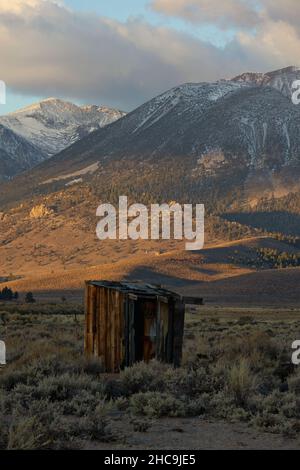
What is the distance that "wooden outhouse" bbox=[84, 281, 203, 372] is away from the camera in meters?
16.5

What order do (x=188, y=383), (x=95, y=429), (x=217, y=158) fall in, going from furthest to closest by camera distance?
(x=217, y=158) < (x=188, y=383) < (x=95, y=429)

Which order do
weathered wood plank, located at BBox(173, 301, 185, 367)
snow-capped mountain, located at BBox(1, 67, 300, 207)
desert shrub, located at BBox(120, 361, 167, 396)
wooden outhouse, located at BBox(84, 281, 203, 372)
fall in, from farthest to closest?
1. snow-capped mountain, located at BBox(1, 67, 300, 207)
2. weathered wood plank, located at BBox(173, 301, 185, 367)
3. wooden outhouse, located at BBox(84, 281, 203, 372)
4. desert shrub, located at BBox(120, 361, 167, 396)

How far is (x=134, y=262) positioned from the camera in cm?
10431

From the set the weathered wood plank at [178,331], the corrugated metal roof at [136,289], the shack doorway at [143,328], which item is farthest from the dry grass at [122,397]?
the corrugated metal roof at [136,289]

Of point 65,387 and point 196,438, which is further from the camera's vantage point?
point 65,387

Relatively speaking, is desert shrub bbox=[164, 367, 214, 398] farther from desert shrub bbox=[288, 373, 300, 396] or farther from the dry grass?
desert shrub bbox=[288, 373, 300, 396]

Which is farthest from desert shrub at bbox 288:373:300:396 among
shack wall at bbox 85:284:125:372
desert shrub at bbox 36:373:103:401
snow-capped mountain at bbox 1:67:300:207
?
snow-capped mountain at bbox 1:67:300:207

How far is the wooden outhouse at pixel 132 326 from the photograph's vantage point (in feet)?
54.0

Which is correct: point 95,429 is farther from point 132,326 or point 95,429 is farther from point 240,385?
point 132,326

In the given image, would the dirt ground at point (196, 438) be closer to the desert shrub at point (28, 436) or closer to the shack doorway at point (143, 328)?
the desert shrub at point (28, 436)

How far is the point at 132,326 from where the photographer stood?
1655cm

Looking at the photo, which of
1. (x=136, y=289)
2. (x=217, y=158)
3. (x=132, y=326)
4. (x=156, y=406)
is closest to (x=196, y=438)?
(x=156, y=406)

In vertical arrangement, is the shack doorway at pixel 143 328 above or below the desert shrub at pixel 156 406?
above
